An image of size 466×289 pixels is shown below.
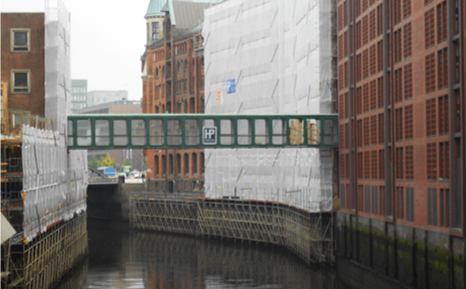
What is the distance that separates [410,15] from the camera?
44406mm

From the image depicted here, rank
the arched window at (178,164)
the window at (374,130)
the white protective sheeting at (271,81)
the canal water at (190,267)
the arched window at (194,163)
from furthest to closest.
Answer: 1. the arched window at (178,164)
2. the arched window at (194,163)
3. the white protective sheeting at (271,81)
4. the canal water at (190,267)
5. the window at (374,130)

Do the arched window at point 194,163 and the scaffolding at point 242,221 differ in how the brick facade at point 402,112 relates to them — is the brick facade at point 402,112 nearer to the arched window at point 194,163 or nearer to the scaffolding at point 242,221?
the scaffolding at point 242,221

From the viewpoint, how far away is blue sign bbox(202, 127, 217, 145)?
61497 millimetres

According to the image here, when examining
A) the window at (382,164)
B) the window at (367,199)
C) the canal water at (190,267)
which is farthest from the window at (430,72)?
the canal water at (190,267)

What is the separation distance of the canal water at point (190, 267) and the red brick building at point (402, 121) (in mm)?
5326

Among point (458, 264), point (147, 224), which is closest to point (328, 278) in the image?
point (458, 264)

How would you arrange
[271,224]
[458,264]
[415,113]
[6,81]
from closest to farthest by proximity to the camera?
[458,264]
[415,113]
[6,81]
[271,224]

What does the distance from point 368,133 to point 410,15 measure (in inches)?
413

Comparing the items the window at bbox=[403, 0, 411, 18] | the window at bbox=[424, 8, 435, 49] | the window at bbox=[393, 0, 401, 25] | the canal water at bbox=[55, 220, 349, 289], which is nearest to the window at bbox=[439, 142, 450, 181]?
the window at bbox=[424, 8, 435, 49]

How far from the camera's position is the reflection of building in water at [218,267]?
2222 inches

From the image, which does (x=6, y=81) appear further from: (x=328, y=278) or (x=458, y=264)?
(x=458, y=264)

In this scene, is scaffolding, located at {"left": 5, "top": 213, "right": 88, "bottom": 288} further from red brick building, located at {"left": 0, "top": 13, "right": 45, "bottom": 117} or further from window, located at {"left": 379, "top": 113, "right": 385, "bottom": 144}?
window, located at {"left": 379, "top": 113, "right": 385, "bottom": 144}

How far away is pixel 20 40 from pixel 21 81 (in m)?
2.72

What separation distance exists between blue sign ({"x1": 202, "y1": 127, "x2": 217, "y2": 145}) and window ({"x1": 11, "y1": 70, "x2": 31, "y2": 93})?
1234 centimetres
